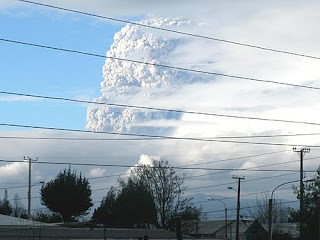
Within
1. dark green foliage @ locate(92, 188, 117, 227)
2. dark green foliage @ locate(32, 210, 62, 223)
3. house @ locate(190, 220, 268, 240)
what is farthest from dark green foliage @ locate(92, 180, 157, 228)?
house @ locate(190, 220, 268, 240)

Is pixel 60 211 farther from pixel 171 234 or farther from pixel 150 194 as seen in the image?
pixel 171 234

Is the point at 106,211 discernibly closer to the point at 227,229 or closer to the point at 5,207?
the point at 5,207

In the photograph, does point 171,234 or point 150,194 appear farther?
point 150,194

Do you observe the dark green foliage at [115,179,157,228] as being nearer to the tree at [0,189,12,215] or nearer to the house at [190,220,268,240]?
the house at [190,220,268,240]

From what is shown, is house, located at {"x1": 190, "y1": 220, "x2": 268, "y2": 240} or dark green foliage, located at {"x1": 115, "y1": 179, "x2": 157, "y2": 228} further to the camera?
house, located at {"x1": 190, "y1": 220, "x2": 268, "y2": 240}

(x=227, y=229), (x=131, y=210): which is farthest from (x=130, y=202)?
(x=227, y=229)

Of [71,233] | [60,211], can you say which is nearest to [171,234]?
[71,233]
